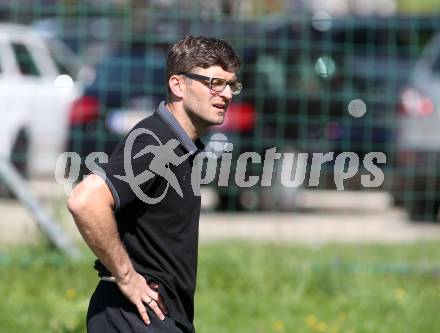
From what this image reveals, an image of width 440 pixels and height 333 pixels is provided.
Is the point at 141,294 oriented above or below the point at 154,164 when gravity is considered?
below

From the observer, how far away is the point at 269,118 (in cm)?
1083

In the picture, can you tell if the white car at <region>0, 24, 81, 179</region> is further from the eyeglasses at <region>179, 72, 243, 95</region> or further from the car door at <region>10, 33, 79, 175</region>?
the eyeglasses at <region>179, 72, 243, 95</region>

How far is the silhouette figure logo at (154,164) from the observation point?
13.5 ft

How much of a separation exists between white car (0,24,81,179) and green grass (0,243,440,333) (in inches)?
64.3

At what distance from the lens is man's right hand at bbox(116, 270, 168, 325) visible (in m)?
4.26

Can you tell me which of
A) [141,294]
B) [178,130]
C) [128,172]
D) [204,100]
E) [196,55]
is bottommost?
[141,294]

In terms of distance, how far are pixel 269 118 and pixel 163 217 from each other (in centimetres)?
661

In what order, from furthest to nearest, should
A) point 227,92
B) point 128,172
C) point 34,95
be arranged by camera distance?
point 34,95, point 227,92, point 128,172

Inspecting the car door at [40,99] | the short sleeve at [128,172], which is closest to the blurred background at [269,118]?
the car door at [40,99]

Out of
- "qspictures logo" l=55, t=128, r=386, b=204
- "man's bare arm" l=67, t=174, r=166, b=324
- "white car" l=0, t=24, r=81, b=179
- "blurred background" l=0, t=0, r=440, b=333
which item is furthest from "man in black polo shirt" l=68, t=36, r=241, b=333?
"white car" l=0, t=24, r=81, b=179

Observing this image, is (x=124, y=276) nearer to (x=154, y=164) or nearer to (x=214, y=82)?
(x=154, y=164)

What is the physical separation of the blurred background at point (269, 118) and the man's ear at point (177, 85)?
382 centimetres

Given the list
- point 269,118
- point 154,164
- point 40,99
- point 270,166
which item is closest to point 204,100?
point 154,164

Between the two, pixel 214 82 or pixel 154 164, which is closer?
pixel 154 164
